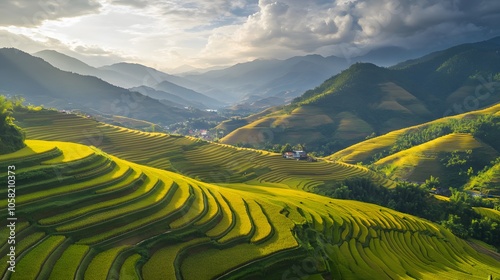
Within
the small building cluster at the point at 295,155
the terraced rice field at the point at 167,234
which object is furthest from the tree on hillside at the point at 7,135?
the small building cluster at the point at 295,155

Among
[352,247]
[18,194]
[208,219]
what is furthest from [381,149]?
[18,194]

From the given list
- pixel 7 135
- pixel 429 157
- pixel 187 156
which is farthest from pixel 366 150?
pixel 7 135

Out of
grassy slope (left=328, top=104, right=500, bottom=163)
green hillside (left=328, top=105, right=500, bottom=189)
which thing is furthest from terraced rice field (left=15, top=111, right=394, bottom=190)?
grassy slope (left=328, top=104, right=500, bottom=163)

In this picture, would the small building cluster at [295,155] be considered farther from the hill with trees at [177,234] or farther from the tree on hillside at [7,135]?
the tree on hillside at [7,135]

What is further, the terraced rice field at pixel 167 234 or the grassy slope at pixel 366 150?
the grassy slope at pixel 366 150

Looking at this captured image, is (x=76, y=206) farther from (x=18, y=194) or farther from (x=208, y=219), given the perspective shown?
(x=208, y=219)
